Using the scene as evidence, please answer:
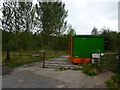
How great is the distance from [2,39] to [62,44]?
16.4 m

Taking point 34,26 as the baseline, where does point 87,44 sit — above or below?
below

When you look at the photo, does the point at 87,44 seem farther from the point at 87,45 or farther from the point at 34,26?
the point at 34,26

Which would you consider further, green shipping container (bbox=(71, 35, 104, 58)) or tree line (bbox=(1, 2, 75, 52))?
tree line (bbox=(1, 2, 75, 52))

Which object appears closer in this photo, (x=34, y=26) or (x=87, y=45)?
(x=87, y=45)

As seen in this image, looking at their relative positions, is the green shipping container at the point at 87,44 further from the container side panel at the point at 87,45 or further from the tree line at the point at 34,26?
the tree line at the point at 34,26

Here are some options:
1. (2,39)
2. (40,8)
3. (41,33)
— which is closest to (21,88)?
(2,39)

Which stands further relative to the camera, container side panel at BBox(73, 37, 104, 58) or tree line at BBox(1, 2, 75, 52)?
tree line at BBox(1, 2, 75, 52)

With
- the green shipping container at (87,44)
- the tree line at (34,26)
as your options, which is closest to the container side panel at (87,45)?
the green shipping container at (87,44)

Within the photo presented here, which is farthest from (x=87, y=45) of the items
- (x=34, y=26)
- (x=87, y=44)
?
(x=34, y=26)

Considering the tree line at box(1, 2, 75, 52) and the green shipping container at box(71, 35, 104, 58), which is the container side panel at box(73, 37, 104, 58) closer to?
the green shipping container at box(71, 35, 104, 58)

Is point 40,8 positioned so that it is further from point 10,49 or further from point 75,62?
point 75,62

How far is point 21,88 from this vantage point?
4.76 meters

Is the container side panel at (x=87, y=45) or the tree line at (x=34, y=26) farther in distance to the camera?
the tree line at (x=34, y=26)

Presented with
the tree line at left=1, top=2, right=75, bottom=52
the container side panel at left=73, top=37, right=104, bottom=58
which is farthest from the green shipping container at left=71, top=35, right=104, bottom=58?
the tree line at left=1, top=2, right=75, bottom=52
